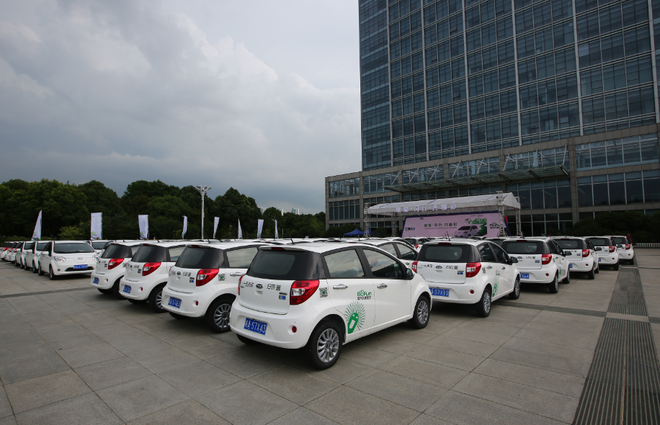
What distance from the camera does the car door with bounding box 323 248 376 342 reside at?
448cm

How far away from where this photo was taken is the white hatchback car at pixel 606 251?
1529cm

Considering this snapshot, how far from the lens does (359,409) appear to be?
3.34 metres

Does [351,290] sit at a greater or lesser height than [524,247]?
lesser

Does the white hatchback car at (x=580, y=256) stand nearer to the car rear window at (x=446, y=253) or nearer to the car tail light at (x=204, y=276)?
the car rear window at (x=446, y=253)

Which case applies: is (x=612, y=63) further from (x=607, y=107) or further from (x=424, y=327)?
(x=424, y=327)

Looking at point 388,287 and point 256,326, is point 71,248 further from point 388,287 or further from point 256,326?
point 388,287

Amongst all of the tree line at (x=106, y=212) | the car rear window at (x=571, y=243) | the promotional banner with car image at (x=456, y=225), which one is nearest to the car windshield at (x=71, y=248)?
the car rear window at (x=571, y=243)

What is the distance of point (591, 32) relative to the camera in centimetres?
3800

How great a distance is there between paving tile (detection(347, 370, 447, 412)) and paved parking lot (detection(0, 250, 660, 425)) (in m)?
0.02

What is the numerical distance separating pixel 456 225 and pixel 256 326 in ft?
92.9

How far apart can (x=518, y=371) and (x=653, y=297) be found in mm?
7522

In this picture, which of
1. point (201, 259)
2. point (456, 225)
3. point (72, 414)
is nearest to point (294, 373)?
point (72, 414)

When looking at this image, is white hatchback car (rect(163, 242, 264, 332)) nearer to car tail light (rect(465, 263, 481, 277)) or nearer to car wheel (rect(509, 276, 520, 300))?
car tail light (rect(465, 263, 481, 277))

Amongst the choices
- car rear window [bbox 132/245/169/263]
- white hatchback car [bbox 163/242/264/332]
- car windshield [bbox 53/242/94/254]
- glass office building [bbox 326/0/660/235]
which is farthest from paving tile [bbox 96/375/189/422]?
glass office building [bbox 326/0/660/235]
